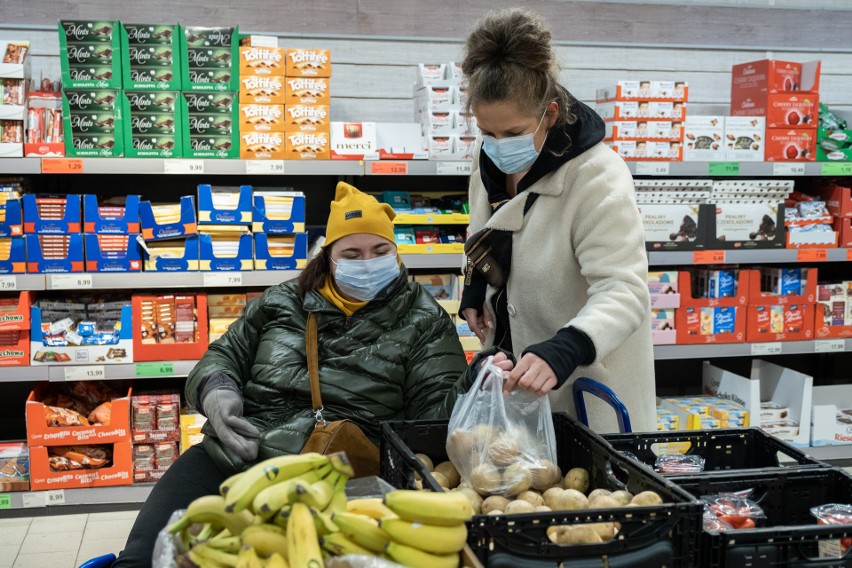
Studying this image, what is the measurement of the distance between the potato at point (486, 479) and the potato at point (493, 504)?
0.04 metres

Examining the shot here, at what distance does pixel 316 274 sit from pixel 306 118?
1.46m

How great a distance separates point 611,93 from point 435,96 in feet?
2.93

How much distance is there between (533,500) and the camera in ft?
4.95

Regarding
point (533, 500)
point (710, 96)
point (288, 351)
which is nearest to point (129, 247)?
point (288, 351)

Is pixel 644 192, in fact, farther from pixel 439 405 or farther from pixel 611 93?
pixel 439 405

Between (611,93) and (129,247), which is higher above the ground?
(611,93)

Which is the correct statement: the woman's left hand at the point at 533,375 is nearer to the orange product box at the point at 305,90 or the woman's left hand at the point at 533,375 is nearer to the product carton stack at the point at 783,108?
the orange product box at the point at 305,90

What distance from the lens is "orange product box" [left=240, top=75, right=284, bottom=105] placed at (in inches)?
142

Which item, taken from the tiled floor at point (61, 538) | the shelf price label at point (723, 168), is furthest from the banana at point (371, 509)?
the shelf price label at point (723, 168)

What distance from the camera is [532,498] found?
4.96ft

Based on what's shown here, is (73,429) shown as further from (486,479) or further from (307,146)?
(486,479)

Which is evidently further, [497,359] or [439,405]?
[439,405]

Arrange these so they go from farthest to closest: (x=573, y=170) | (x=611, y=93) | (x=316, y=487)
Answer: (x=611, y=93)
(x=573, y=170)
(x=316, y=487)

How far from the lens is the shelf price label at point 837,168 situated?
428 centimetres
